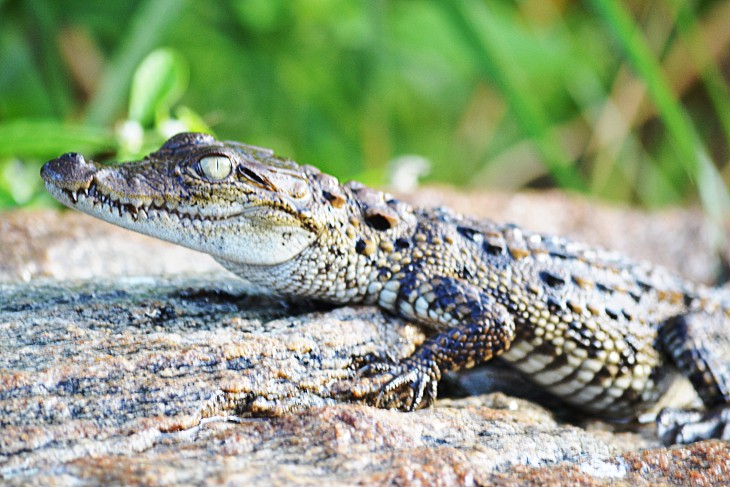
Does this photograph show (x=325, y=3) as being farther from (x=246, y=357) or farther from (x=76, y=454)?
(x=76, y=454)

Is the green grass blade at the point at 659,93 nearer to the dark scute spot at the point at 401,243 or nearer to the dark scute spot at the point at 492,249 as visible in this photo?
the dark scute spot at the point at 492,249

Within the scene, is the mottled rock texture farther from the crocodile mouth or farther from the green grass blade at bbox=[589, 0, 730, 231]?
the green grass blade at bbox=[589, 0, 730, 231]

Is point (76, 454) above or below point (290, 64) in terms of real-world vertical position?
below

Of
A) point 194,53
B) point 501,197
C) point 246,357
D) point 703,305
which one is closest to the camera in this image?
point 246,357

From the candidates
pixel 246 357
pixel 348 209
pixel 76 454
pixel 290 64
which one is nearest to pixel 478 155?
pixel 290 64

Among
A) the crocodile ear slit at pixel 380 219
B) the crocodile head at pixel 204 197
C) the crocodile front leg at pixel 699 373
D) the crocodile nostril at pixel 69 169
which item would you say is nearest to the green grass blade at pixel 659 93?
the crocodile front leg at pixel 699 373

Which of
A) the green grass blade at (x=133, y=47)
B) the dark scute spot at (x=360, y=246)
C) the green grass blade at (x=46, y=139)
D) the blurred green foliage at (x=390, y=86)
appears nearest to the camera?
the dark scute spot at (x=360, y=246)

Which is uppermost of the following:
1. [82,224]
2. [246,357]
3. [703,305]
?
[82,224]
